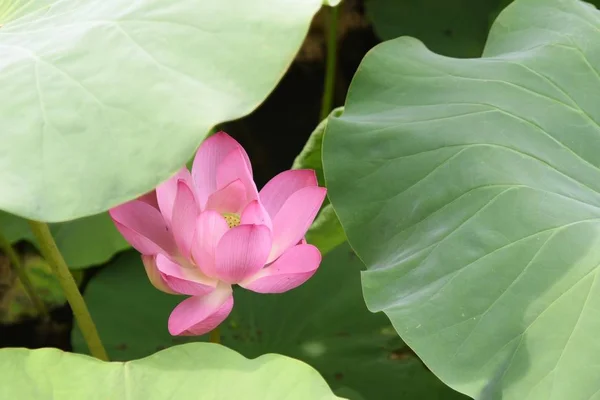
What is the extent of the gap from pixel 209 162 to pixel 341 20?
1330 mm

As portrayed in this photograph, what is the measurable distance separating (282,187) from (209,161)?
0.25 feet

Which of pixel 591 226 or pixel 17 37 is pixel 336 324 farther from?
pixel 17 37

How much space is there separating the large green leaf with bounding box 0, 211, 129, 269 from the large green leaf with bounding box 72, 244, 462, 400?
6 centimetres

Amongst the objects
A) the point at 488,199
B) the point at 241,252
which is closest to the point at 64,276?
the point at 241,252

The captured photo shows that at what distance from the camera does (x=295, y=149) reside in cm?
172

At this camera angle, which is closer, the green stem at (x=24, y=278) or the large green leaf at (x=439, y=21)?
the green stem at (x=24, y=278)

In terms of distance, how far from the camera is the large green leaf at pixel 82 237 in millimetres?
1111

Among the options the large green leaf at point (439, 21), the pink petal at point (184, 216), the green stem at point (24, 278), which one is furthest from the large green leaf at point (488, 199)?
the large green leaf at point (439, 21)

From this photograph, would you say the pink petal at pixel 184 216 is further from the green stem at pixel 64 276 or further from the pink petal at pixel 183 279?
the green stem at pixel 64 276

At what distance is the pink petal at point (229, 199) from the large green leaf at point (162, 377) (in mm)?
141

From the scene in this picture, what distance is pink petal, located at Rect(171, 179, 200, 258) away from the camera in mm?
587

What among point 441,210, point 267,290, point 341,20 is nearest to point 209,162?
point 267,290

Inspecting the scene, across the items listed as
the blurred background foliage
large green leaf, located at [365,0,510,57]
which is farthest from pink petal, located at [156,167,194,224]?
large green leaf, located at [365,0,510,57]

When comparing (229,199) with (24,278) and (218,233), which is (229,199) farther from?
(24,278)
